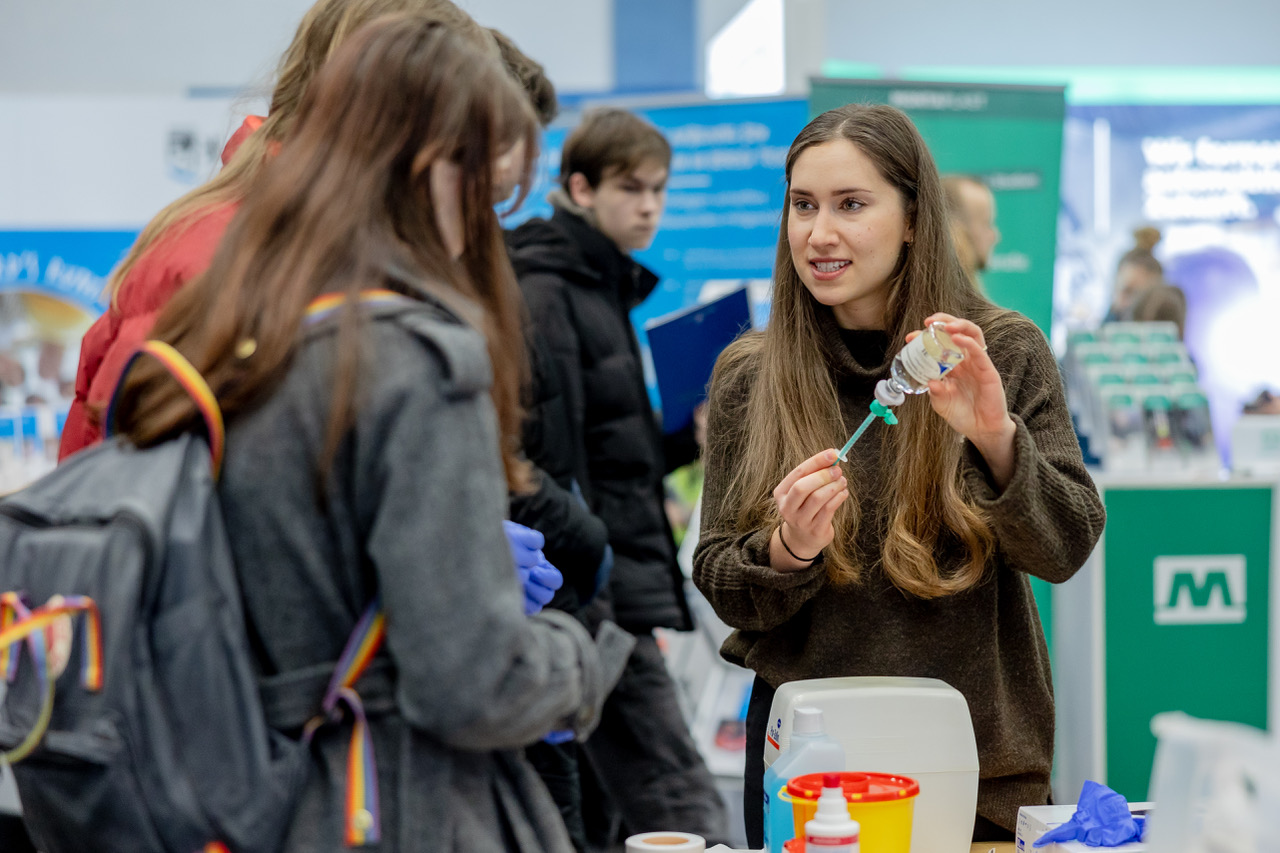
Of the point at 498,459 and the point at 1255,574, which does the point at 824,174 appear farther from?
the point at 1255,574

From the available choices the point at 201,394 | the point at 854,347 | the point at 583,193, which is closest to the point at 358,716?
the point at 201,394

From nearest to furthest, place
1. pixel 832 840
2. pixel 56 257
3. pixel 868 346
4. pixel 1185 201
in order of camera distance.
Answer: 1. pixel 832 840
2. pixel 868 346
3. pixel 56 257
4. pixel 1185 201

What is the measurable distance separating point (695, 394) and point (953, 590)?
5.29 ft

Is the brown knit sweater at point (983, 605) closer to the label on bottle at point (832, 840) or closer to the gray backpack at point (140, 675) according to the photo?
the label on bottle at point (832, 840)

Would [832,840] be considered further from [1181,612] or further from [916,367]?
[1181,612]

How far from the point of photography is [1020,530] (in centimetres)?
157

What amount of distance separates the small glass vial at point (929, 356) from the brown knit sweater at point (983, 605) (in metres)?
0.13

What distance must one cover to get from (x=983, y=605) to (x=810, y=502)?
0.33 meters

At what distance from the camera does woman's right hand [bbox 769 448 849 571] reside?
4.97 ft

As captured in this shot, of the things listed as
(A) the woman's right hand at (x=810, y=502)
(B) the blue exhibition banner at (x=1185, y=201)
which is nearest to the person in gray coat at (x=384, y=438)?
(A) the woman's right hand at (x=810, y=502)

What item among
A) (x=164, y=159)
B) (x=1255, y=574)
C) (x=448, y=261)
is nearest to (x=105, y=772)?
(x=448, y=261)

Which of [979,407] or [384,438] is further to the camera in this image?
[979,407]

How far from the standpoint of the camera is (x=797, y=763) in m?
1.35

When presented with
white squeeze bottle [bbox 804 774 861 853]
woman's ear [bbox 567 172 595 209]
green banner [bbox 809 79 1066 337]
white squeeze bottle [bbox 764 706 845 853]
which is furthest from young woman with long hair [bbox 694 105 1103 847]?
green banner [bbox 809 79 1066 337]
